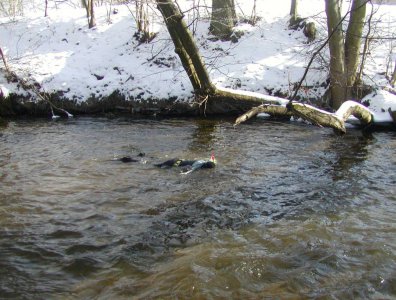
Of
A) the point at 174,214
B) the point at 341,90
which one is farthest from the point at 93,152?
the point at 341,90

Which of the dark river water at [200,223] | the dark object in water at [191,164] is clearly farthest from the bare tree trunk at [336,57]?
the dark object in water at [191,164]

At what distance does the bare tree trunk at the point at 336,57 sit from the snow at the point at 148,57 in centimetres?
52

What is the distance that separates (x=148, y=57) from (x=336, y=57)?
7689 millimetres

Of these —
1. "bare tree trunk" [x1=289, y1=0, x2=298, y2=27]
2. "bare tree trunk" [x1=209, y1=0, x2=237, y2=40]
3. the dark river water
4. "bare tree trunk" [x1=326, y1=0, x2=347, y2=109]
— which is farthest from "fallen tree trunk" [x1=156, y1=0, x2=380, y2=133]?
"bare tree trunk" [x1=289, y1=0, x2=298, y2=27]

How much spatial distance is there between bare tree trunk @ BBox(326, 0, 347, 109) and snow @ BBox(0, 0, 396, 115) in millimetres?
524

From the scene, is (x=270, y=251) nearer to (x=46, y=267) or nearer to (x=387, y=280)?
(x=387, y=280)

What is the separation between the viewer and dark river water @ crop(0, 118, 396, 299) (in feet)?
13.0

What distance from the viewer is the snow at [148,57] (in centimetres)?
1436

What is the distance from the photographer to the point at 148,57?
54.4 feet

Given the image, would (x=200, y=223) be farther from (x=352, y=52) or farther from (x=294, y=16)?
(x=294, y=16)

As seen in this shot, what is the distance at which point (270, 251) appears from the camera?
180 inches

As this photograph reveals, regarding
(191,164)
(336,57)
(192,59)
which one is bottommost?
(191,164)

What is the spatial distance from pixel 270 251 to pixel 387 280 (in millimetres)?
1230

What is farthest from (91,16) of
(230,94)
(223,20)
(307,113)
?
(307,113)
